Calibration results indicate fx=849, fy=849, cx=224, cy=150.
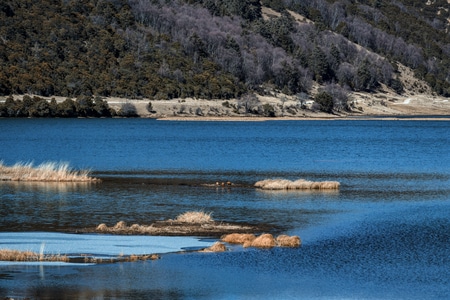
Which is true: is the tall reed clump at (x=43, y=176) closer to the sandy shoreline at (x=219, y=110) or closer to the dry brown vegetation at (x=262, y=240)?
the dry brown vegetation at (x=262, y=240)

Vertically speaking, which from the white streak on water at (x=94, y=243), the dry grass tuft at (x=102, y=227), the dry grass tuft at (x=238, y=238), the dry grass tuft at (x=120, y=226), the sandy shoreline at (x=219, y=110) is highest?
the dry grass tuft at (x=238, y=238)

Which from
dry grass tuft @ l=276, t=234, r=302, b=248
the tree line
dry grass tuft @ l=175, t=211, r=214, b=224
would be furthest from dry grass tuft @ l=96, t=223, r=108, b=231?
the tree line

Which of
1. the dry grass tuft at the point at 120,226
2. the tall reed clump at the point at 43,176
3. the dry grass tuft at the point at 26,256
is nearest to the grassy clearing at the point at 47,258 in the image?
the dry grass tuft at the point at 26,256

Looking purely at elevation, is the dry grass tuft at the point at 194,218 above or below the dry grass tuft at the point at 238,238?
below

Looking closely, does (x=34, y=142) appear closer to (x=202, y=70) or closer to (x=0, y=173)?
(x=0, y=173)

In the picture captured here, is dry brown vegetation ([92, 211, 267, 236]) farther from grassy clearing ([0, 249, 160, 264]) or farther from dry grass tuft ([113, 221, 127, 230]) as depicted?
grassy clearing ([0, 249, 160, 264])

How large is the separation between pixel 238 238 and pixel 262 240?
50.7 inches

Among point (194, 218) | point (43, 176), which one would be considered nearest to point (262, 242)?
point (194, 218)

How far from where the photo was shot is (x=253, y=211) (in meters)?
45.1

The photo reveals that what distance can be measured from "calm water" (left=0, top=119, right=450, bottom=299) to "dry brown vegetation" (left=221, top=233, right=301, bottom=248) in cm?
79

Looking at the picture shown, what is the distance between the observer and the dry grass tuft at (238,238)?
34594mm

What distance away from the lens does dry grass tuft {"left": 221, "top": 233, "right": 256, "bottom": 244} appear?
34.6 metres

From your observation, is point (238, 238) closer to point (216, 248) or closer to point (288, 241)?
point (288, 241)

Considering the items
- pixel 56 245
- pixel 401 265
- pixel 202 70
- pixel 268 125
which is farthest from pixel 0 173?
pixel 202 70
